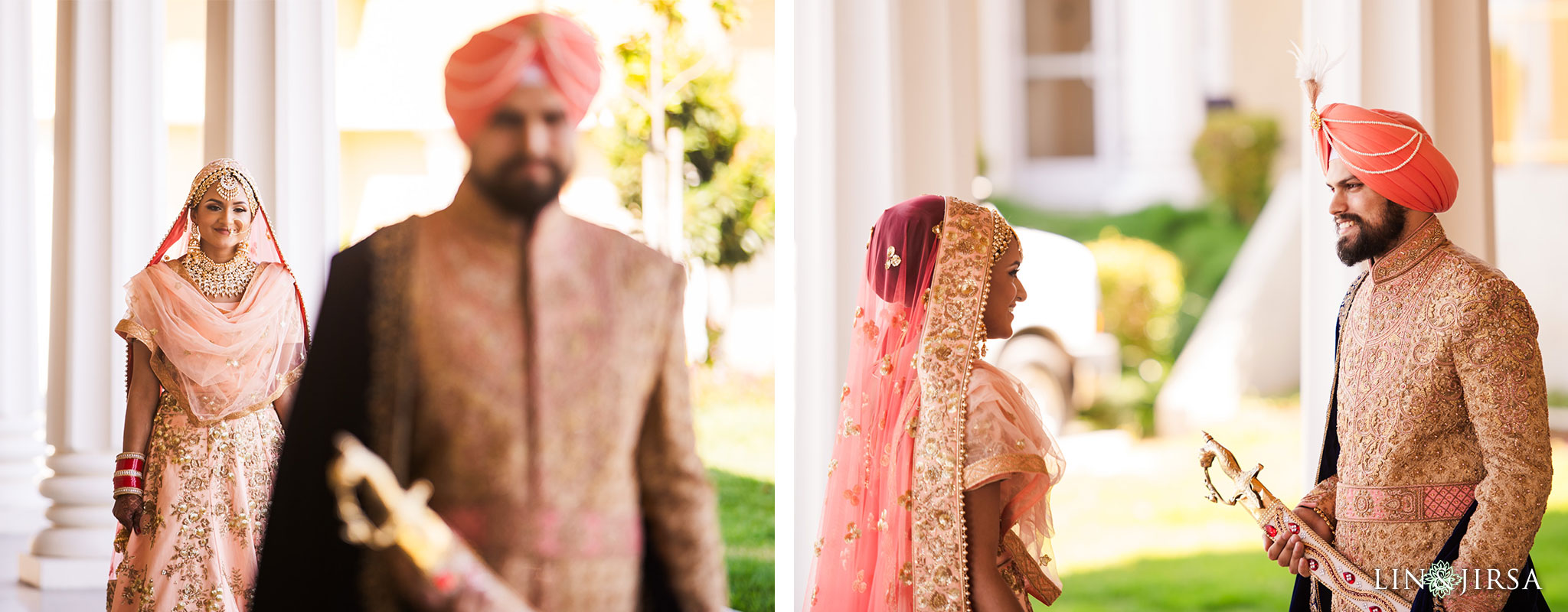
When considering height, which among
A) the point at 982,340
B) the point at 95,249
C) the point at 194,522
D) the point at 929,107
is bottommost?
the point at 194,522

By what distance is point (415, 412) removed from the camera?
4.35 ft

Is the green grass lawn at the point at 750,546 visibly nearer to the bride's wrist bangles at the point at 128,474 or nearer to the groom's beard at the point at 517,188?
the bride's wrist bangles at the point at 128,474

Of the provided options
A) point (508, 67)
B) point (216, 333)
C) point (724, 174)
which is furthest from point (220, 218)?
point (724, 174)

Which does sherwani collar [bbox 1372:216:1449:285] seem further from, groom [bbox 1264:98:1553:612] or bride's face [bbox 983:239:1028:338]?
bride's face [bbox 983:239:1028:338]

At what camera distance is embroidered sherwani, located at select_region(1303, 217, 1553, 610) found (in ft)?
6.51

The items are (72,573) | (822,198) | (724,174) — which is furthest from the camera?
(724,174)

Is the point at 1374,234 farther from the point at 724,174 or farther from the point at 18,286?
the point at 18,286

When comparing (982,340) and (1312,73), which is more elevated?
(1312,73)

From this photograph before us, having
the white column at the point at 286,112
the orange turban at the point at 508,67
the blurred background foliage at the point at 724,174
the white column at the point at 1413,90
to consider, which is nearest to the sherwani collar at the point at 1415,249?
the white column at the point at 1413,90

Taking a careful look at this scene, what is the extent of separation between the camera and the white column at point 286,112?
1.73m

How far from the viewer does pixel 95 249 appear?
538 cm

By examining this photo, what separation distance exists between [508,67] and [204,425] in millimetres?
2479

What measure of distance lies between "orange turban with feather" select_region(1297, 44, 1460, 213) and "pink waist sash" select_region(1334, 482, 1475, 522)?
1.64ft

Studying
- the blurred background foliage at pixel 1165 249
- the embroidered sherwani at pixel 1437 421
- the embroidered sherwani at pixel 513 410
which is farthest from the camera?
the blurred background foliage at pixel 1165 249
